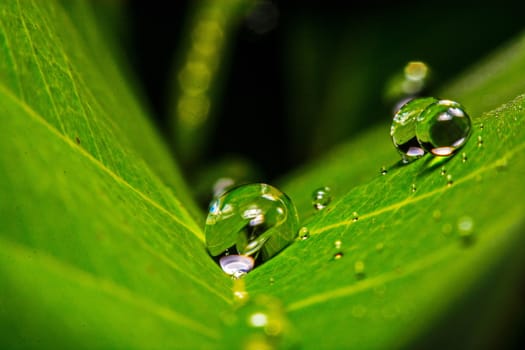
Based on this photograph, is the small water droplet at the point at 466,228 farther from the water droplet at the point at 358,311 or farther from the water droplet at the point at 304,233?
the water droplet at the point at 304,233

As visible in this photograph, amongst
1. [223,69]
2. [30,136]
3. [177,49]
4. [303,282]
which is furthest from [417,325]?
[177,49]

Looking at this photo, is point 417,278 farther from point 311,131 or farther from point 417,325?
point 311,131

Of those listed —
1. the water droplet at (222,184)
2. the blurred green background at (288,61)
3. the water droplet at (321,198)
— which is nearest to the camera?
the water droplet at (321,198)

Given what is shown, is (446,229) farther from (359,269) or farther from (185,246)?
(185,246)

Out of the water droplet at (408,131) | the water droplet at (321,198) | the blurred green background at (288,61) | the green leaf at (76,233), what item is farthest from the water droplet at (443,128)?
the blurred green background at (288,61)

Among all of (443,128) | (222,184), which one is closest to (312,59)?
(222,184)
